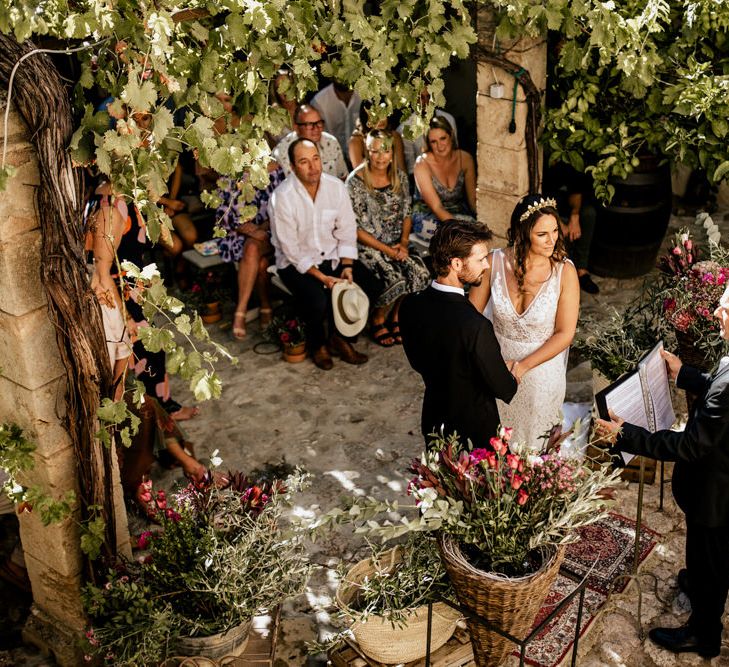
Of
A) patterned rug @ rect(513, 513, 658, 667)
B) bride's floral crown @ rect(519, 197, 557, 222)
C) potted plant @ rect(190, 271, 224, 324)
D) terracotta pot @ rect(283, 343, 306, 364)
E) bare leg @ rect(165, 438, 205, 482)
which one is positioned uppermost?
bride's floral crown @ rect(519, 197, 557, 222)

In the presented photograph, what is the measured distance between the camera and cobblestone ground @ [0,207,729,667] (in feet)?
14.4

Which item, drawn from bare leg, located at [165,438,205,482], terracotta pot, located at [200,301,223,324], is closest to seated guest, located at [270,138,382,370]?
terracotta pot, located at [200,301,223,324]

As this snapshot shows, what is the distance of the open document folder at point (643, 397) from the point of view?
12.5 ft

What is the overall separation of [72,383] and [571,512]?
2109mm

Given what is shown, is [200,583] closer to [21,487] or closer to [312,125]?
[21,487]

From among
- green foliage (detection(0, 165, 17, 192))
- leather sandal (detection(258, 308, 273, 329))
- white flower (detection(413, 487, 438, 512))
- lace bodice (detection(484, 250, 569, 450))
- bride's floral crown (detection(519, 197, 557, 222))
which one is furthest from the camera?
leather sandal (detection(258, 308, 273, 329))

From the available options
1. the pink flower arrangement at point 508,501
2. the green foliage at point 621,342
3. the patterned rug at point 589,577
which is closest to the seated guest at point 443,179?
the green foliage at point 621,342

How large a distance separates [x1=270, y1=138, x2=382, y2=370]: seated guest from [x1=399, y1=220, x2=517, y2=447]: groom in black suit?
8.34ft

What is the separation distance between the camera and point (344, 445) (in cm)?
Result: 602

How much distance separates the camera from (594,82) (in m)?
6.52

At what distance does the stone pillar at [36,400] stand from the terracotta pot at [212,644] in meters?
0.67

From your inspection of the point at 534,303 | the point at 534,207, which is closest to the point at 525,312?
the point at 534,303

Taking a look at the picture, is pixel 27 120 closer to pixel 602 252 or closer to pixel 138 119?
pixel 138 119

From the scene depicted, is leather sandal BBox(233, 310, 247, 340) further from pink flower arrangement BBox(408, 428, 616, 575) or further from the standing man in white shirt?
pink flower arrangement BBox(408, 428, 616, 575)
